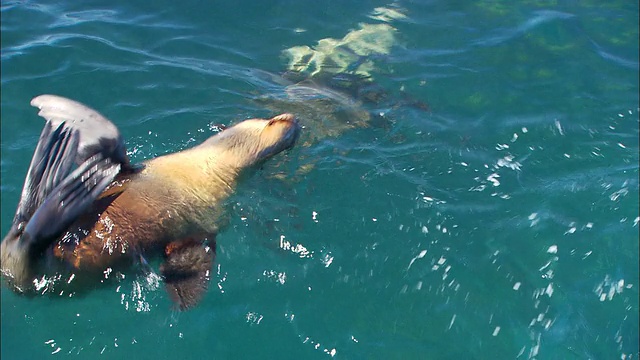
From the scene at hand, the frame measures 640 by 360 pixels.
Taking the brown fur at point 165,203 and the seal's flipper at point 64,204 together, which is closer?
the seal's flipper at point 64,204

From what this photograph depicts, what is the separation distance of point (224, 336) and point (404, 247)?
1523 millimetres

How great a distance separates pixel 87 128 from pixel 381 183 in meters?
2.39

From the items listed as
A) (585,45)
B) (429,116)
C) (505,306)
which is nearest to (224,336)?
(505,306)

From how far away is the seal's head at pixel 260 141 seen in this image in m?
5.34

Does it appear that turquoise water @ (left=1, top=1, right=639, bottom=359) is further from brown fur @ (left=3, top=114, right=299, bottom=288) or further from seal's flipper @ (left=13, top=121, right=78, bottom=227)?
seal's flipper @ (left=13, top=121, right=78, bottom=227)

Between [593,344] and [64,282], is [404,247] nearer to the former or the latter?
[593,344]

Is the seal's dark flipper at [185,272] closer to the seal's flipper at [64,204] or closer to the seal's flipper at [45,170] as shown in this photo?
the seal's flipper at [64,204]

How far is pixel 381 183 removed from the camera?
5566 millimetres

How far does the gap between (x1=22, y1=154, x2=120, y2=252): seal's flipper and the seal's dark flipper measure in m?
0.71

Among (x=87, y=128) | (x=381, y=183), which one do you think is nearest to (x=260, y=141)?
→ (x=381, y=183)

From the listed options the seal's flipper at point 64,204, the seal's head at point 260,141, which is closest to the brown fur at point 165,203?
the seal's head at point 260,141

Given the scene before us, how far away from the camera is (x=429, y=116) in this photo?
6680 millimetres

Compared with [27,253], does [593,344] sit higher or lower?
lower

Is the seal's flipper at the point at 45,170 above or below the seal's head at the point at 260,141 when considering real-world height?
above
